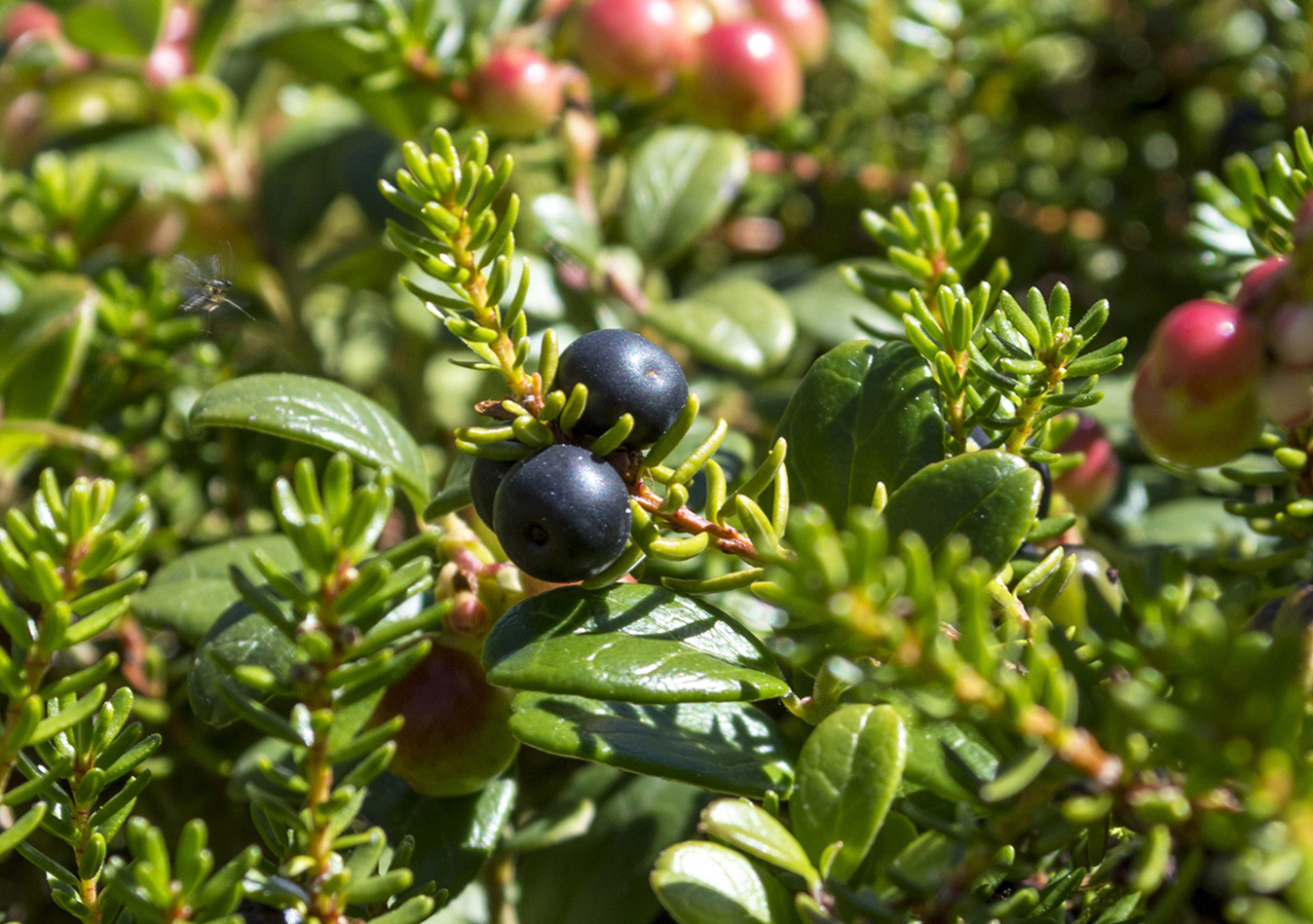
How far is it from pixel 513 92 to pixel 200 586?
91 centimetres

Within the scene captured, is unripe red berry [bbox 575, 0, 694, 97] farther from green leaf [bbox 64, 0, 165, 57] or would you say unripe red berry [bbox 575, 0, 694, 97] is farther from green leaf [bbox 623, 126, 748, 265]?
green leaf [bbox 64, 0, 165, 57]

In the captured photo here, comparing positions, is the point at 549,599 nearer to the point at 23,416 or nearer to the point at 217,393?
the point at 217,393

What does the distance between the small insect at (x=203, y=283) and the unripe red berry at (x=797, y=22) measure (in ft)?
3.57

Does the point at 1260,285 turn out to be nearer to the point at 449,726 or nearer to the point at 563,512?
the point at 563,512

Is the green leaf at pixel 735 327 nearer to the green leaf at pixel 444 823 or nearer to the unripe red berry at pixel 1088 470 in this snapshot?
the unripe red berry at pixel 1088 470

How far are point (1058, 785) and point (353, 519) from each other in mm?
501

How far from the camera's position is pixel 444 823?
1153 millimetres

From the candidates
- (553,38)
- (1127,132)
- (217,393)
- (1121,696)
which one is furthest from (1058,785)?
(1127,132)

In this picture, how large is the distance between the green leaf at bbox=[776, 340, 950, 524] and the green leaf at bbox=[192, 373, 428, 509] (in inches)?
Result: 15.3

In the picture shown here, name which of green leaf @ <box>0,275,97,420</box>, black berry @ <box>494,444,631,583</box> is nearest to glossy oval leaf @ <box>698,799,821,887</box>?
black berry @ <box>494,444,631,583</box>

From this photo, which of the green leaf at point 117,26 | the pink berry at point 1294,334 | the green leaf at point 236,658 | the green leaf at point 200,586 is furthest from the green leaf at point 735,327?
the green leaf at point 117,26

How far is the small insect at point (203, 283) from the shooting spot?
5.03ft

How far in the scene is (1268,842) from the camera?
0.60 metres

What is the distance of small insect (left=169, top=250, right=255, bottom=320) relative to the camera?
1.53m
